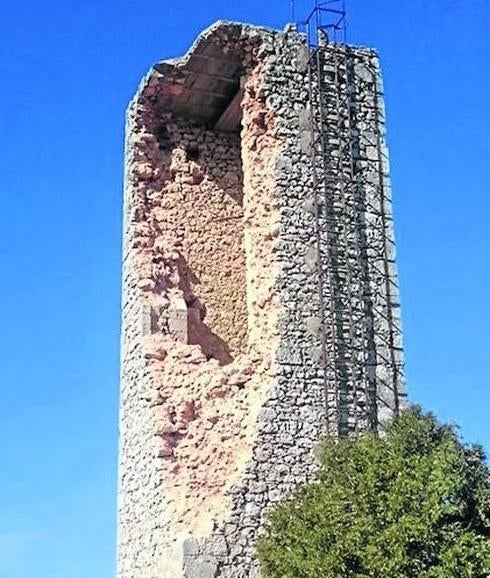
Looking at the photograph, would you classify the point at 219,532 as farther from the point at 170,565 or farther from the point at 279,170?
the point at 279,170

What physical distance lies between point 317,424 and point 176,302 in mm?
2472

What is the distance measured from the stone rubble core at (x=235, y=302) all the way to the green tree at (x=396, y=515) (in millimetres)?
891

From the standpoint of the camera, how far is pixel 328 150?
1202 centimetres

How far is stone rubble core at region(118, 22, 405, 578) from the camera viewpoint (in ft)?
35.4

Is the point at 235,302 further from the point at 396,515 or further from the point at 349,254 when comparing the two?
the point at 396,515

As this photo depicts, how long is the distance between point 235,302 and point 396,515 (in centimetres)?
522

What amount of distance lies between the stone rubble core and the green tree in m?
0.89

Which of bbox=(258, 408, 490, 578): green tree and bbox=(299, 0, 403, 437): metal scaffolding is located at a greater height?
bbox=(299, 0, 403, 437): metal scaffolding

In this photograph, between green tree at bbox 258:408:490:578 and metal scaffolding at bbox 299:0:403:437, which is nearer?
green tree at bbox 258:408:490:578

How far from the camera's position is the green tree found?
8758mm

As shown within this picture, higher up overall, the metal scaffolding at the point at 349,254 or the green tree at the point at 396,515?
the metal scaffolding at the point at 349,254

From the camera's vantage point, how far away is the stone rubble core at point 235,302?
10781mm

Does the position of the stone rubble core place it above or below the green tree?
above

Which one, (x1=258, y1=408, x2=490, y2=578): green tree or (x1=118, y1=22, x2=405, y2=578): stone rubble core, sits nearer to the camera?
(x1=258, y1=408, x2=490, y2=578): green tree
